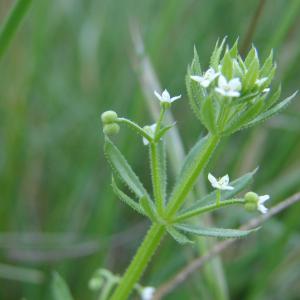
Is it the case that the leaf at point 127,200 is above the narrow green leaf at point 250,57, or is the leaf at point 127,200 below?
below

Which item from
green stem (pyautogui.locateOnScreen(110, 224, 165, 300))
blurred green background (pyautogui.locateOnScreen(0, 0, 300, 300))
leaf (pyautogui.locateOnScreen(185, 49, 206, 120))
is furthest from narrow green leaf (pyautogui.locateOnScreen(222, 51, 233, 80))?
blurred green background (pyautogui.locateOnScreen(0, 0, 300, 300))

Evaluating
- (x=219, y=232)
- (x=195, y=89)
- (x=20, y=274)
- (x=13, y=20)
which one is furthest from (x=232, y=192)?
(x=20, y=274)

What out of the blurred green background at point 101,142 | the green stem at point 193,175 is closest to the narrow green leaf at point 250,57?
the green stem at point 193,175

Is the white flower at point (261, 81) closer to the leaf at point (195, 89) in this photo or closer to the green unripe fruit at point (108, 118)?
the leaf at point (195, 89)

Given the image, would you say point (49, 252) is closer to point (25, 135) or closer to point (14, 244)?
point (14, 244)

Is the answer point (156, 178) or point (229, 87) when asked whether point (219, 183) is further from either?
point (229, 87)

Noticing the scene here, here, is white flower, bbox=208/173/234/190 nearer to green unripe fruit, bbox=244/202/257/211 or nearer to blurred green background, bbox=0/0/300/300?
green unripe fruit, bbox=244/202/257/211

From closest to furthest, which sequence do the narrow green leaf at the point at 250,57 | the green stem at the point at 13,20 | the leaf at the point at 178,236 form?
the leaf at the point at 178,236, the narrow green leaf at the point at 250,57, the green stem at the point at 13,20
